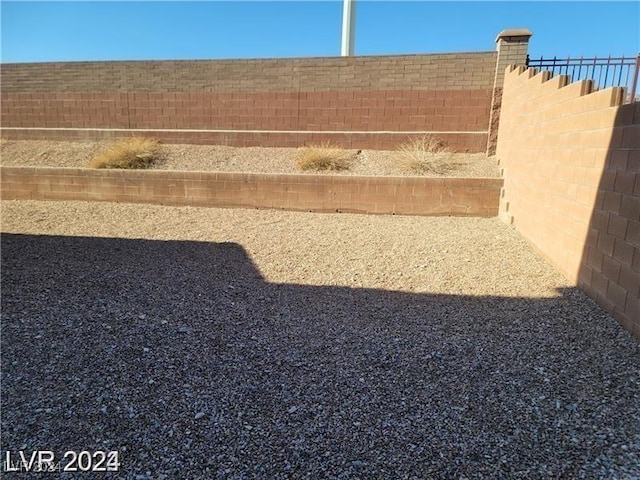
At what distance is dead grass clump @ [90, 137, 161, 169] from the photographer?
10.7 metres

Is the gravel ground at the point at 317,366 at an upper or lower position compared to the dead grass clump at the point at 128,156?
lower

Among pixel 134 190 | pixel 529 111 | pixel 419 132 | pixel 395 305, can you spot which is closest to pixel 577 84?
pixel 529 111

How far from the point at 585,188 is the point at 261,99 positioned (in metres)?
9.43

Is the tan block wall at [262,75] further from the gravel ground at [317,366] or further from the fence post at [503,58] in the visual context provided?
the gravel ground at [317,366]

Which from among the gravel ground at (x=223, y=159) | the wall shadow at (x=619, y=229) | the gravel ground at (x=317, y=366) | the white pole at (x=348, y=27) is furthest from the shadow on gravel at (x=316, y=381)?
the white pole at (x=348, y=27)

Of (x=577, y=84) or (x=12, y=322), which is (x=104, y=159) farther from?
(x=577, y=84)

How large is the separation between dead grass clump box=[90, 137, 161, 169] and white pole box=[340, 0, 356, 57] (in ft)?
24.8

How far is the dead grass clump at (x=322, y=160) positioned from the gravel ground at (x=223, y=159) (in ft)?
0.78

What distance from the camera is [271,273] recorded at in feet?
17.9

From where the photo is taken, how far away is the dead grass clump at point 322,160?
10133 mm

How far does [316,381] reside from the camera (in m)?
3.00

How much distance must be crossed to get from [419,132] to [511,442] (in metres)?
9.84

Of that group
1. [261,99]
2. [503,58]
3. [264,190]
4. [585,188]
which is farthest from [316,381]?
[261,99]

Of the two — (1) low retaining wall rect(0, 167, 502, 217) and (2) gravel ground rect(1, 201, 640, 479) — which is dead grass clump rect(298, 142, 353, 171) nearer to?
(1) low retaining wall rect(0, 167, 502, 217)
